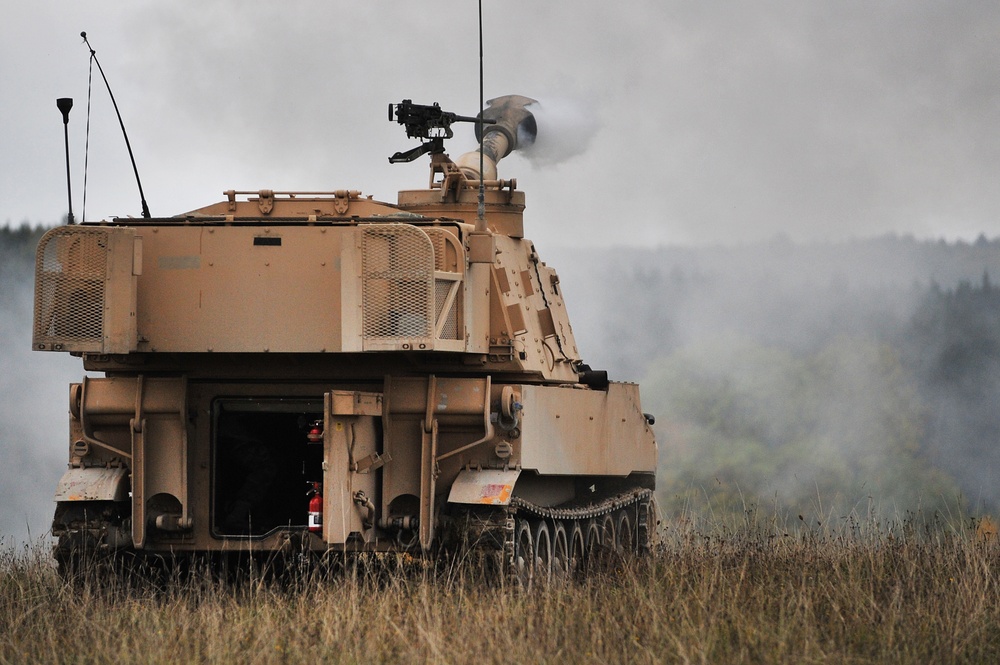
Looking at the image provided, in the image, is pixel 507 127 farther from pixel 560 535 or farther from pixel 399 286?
pixel 399 286

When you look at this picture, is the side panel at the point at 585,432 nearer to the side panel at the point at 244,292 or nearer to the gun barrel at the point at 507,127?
the side panel at the point at 244,292

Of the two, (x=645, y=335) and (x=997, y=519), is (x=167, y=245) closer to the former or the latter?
(x=997, y=519)

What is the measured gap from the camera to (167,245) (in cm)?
1284

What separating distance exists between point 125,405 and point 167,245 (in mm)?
1172

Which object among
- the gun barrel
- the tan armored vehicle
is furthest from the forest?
the tan armored vehicle

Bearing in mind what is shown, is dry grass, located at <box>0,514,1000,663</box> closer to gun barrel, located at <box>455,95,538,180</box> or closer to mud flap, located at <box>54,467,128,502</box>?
mud flap, located at <box>54,467,128,502</box>

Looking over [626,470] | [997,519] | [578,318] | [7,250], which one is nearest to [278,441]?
[626,470]

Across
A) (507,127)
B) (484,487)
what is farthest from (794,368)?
(484,487)

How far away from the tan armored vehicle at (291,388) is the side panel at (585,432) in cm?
5

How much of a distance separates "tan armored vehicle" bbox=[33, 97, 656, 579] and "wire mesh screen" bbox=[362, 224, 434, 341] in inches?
0.5

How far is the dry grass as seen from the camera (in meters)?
9.84

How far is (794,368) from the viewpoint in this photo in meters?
33.6

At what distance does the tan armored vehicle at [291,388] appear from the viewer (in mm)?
12344

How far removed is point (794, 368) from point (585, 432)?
19080 millimetres
